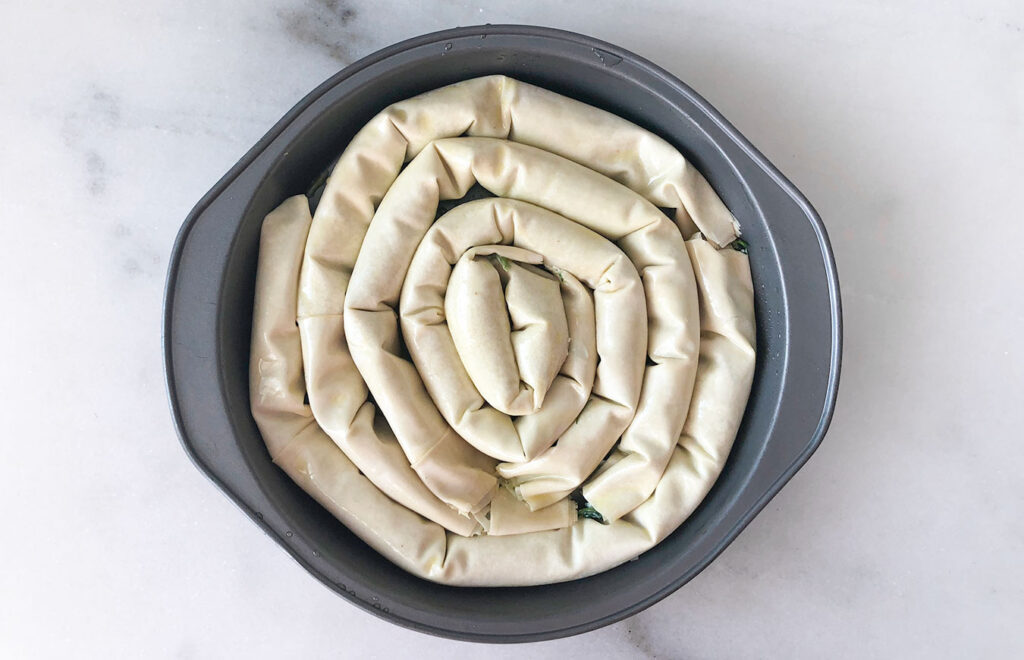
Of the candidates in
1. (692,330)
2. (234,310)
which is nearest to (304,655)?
(234,310)

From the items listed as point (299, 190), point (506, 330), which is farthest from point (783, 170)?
point (299, 190)

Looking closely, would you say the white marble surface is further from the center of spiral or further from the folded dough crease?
the center of spiral

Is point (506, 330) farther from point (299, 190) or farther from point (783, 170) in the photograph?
point (783, 170)

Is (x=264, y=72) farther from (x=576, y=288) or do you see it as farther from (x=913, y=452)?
(x=913, y=452)

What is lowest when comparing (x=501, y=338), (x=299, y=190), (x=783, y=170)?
(x=501, y=338)

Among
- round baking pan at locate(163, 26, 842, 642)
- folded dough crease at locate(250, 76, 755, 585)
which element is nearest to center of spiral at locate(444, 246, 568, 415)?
folded dough crease at locate(250, 76, 755, 585)

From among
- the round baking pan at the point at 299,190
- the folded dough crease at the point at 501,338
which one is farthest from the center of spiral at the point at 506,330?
the round baking pan at the point at 299,190
